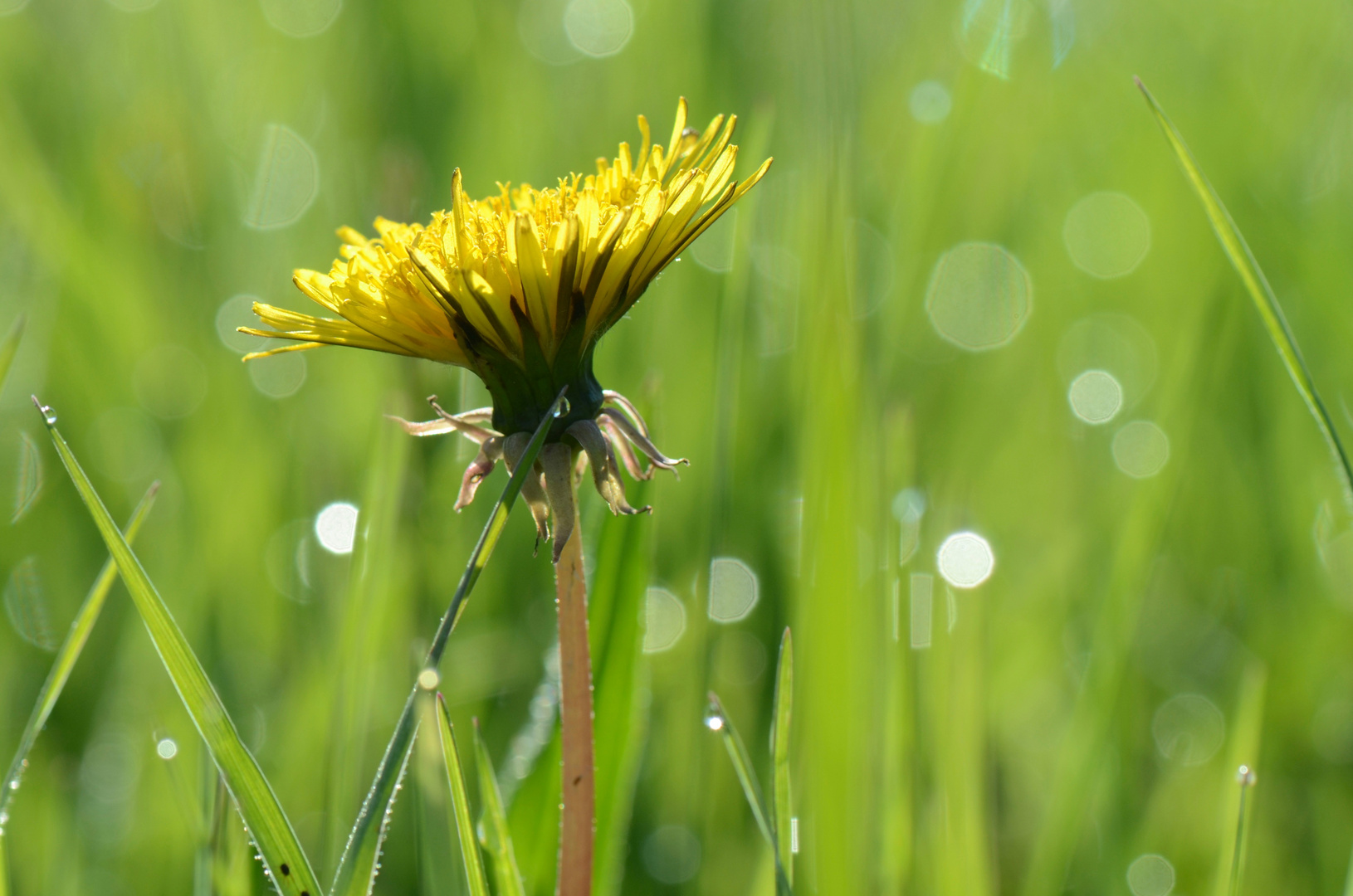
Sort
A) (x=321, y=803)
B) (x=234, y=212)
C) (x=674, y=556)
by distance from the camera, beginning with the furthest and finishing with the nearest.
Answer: (x=234, y=212)
(x=674, y=556)
(x=321, y=803)

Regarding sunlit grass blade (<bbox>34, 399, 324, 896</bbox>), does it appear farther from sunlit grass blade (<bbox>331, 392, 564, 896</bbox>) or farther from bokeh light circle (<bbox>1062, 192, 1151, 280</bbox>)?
bokeh light circle (<bbox>1062, 192, 1151, 280</bbox>)

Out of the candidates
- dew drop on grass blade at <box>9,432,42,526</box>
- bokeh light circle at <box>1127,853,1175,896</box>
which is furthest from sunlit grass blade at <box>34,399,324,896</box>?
dew drop on grass blade at <box>9,432,42,526</box>

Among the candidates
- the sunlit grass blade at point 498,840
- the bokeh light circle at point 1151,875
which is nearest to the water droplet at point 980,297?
the bokeh light circle at point 1151,875

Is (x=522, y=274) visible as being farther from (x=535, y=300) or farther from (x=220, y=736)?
(x=220, y=736)

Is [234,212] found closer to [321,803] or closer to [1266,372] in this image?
[321,803]

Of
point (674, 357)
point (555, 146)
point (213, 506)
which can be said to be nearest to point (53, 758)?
point (213, 506)

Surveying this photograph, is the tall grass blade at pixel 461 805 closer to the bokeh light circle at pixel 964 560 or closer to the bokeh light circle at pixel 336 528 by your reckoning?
the bokeh light circle at pixel 964 560

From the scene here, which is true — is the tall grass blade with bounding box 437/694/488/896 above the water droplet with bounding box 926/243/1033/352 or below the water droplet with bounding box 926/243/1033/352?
below
